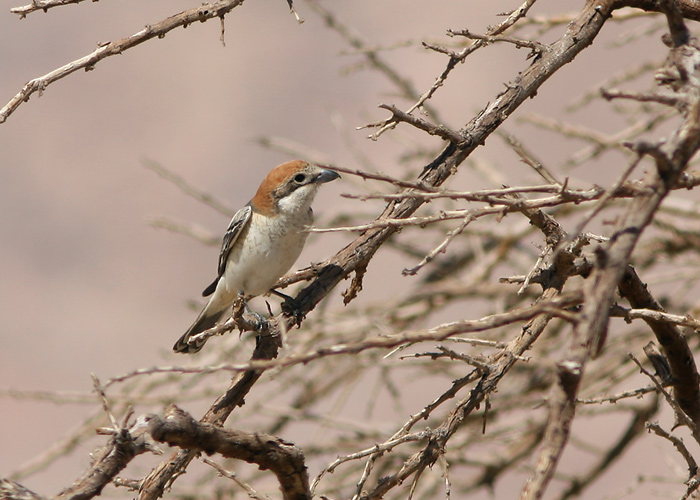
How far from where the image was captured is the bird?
4887 mm

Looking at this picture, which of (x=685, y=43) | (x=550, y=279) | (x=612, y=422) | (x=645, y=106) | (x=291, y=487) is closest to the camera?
(x=685, y=43)

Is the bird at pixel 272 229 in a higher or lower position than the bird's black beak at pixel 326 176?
lower

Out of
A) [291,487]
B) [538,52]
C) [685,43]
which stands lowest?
[291,487]

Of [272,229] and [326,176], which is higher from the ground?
[326,176]

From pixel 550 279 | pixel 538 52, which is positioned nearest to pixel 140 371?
pixel 550 279

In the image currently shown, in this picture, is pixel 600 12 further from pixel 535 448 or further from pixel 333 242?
pixel 333 242

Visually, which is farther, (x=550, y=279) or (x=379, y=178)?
(x=550, y=279)

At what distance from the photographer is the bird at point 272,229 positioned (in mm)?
4887

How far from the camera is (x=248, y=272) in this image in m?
4.99

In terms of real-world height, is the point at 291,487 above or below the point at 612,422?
below

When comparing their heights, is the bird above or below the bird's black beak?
below

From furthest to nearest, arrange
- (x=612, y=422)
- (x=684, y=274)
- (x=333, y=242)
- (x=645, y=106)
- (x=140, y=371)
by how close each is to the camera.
Result: (x=333, y=242) < (x=612, y=422) < (x=684, y=274) < (x=645, y=106) < (x=140, y=371)

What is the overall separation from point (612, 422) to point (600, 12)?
8.10 metres

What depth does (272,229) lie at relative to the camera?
4.93 meters
